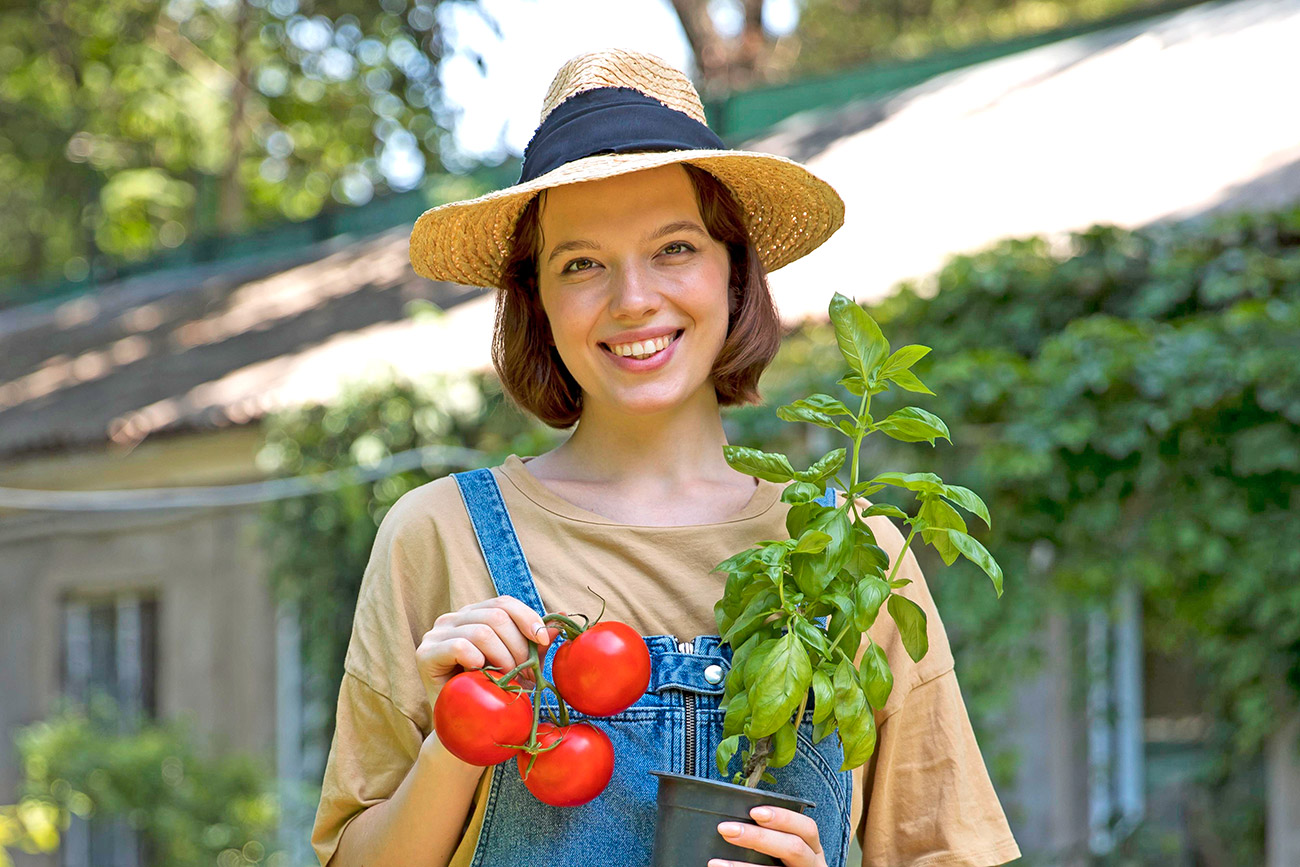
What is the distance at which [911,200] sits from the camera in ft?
18.7

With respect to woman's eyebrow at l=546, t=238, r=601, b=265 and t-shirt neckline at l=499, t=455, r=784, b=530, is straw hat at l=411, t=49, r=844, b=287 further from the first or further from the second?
t-shirt neckline at l=499, t=455, r=784, b=530

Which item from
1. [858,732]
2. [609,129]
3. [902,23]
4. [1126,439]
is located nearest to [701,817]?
[858,732]

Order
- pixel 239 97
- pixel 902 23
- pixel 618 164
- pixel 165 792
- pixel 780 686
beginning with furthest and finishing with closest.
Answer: pixel 902 23 < pixel 239 97 < pixel 165 792 < pixel 618 164 < pixel 780 686

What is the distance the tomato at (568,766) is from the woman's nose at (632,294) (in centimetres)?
46

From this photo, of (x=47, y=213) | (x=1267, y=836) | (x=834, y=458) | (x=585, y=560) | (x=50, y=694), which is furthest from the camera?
(x=47, y=213)

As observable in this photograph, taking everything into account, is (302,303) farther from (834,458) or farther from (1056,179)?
(834,458)

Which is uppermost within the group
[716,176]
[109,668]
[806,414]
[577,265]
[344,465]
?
[344,465]

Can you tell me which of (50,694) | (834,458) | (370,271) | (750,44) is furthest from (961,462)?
(750,44)

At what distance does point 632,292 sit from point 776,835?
61 cm

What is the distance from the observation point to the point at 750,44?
11.2 metres

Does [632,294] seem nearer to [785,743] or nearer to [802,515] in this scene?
[802,515]

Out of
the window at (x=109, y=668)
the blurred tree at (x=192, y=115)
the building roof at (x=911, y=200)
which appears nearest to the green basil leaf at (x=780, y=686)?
the building roof at (x=911, y=200)

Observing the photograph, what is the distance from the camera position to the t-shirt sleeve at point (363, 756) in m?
1.56

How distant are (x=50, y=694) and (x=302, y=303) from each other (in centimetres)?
262
